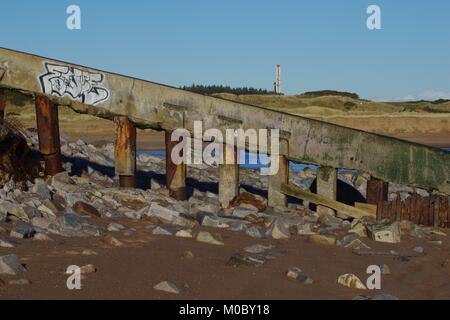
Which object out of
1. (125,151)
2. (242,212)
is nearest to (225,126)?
(242,212)

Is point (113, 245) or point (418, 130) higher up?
point (113, 245)

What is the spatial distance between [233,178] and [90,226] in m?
3.56

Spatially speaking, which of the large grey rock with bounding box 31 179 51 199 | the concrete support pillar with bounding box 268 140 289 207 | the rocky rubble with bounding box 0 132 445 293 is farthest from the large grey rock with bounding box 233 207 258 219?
the large grey rock with bounding box 31 179 51 199

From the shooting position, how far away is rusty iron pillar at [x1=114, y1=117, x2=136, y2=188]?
1169cm

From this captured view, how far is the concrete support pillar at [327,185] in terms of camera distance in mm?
11609

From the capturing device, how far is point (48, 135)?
464 inches

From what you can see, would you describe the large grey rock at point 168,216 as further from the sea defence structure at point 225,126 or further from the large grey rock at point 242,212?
the sea defence structure at point 225,126

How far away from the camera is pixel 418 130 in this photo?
4475 centimetres

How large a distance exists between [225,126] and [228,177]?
815mm

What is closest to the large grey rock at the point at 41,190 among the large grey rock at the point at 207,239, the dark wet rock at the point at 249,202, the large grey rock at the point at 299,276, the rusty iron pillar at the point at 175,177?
the rusty iron pillar at the point at 175,177

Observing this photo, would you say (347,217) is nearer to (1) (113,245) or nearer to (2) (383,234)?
(2) (383,234)

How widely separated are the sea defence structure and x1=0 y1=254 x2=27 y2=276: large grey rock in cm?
514
